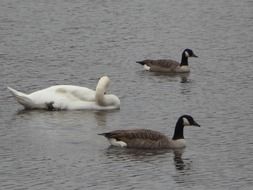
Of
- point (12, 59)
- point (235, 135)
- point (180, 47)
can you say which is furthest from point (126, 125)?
point (180, 47)

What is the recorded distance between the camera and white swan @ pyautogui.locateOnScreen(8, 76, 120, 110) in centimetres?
2453

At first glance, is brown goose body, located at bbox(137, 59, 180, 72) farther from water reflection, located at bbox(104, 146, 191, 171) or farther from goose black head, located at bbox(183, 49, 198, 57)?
water reflection, located at bbox(104, 146, 191, 171)

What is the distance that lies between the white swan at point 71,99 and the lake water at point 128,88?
0.26m

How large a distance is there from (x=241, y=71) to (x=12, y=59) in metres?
6.10

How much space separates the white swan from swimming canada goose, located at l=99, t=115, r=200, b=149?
3.46 meters

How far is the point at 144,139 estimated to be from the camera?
2119 cm

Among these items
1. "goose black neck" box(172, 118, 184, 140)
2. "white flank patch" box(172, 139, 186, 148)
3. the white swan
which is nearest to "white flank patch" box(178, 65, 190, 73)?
the white swan

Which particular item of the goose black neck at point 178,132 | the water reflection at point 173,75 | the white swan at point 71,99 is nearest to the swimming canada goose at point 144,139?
the goose black neck at point 178,132

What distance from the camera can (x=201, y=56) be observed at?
31.7 meters

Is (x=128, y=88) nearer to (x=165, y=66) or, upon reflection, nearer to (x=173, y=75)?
(x=165, y=66)

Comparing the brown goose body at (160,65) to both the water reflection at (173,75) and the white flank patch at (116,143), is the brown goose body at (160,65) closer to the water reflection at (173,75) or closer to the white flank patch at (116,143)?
the water reflection at (173,75)

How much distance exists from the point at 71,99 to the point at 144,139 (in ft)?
12.8

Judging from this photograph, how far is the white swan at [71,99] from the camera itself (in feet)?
80.5

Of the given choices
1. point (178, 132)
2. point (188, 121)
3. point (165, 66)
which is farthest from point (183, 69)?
point (178, 132)
